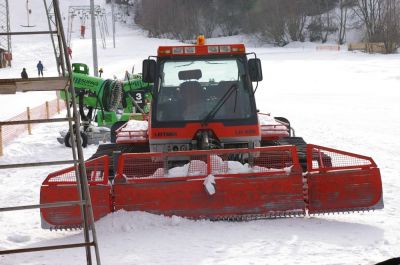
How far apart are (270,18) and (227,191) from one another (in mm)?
79827

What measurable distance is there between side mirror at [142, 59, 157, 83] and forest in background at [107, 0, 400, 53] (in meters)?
66.2

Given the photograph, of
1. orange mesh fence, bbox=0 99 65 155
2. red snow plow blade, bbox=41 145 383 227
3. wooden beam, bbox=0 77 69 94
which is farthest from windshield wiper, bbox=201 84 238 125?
orange mesh fence, bbox=0 99 65 155

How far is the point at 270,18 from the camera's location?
85500 millimetres

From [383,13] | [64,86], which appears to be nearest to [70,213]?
[64,86]

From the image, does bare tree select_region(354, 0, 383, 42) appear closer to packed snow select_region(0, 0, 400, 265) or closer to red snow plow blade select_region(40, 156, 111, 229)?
packed snow select_region(0, 0, 400, 265)

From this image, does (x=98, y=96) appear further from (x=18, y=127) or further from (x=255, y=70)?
(x=255, y=70)

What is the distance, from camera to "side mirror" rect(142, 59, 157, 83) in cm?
845

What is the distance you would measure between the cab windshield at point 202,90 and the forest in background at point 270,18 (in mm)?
65653

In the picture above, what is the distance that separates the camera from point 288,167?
25.8 ft

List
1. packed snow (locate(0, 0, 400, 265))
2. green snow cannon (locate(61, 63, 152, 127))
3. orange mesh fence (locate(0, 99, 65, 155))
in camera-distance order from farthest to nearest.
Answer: orange mesh fence (locate(0, 99, 65, 155)) → green snow cannon (locate(61, 63, 152, 127)) → packed snow (locate(0, 0, 400, 265))

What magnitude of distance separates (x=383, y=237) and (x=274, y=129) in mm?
2917

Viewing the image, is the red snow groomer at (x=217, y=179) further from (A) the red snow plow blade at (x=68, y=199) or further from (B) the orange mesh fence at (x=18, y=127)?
(B) the orange mesh fence at (x=18, y=127)

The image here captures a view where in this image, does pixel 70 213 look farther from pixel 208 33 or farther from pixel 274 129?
pixel 208 33

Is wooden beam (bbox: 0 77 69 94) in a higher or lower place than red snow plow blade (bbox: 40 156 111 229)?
higher
